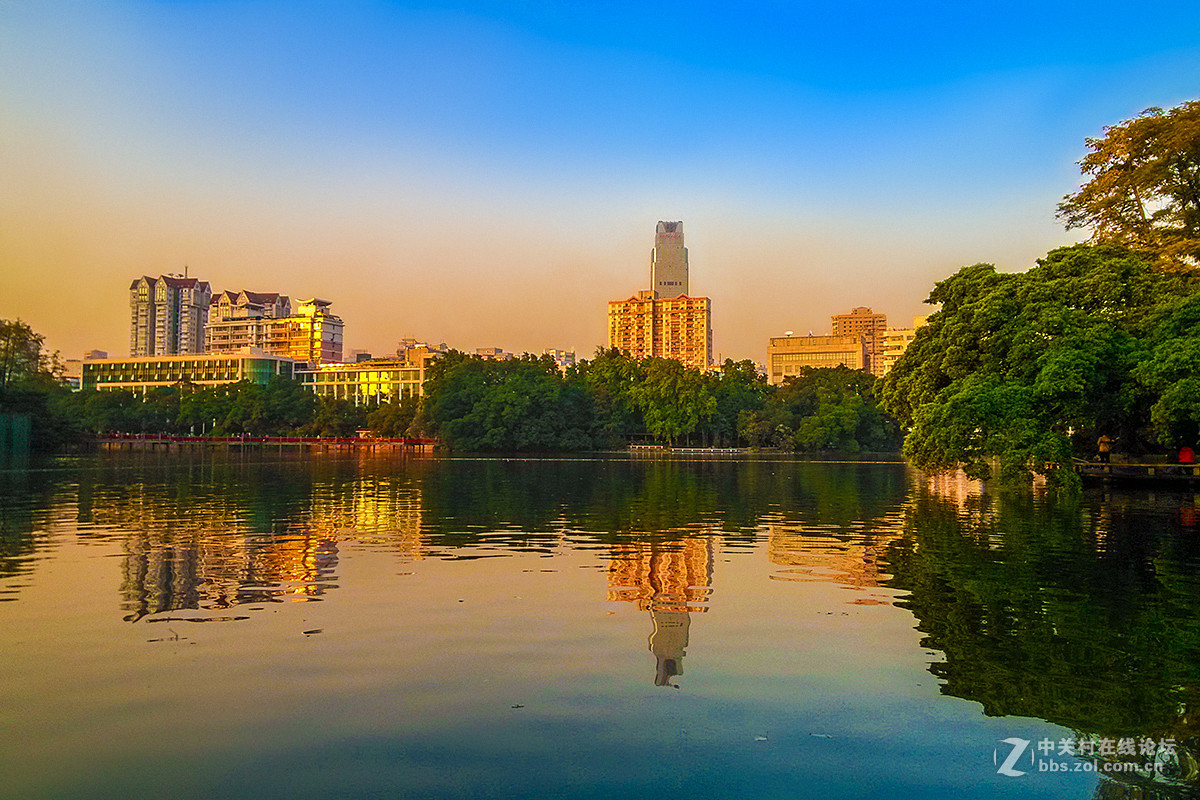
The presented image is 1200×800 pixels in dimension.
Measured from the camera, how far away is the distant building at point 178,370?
A: 19012 centimetres

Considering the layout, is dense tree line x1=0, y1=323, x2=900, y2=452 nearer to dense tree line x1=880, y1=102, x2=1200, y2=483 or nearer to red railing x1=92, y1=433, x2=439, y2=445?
red railing x1=92, y1=433, x2=439, y2=445

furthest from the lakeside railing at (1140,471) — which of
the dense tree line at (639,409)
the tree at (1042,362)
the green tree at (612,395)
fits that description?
the green tree at (612,395)

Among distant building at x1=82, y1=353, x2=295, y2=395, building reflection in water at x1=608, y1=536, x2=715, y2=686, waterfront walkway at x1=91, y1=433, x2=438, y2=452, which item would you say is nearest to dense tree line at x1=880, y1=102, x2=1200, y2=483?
building reflection in water at x1=608, y1=536, x2=715, y2=686

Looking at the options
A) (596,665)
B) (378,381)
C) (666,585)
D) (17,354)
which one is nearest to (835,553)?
(666,585)

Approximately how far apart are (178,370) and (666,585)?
19993 centimetres

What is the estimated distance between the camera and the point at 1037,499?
3319cm

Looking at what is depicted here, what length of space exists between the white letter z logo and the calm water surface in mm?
33

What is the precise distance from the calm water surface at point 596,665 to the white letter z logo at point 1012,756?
0.03 metres

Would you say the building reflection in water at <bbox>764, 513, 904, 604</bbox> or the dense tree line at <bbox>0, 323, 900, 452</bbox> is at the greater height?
the dense tree line at <bbox>0, 323, 900, 452</bbox>

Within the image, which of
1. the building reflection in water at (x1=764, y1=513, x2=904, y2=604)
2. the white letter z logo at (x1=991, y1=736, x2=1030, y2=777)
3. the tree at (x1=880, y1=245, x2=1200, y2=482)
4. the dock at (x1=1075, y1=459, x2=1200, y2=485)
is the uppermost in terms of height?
Result: the tree at (x1=880, y1=245, x2=1200, y2=482)

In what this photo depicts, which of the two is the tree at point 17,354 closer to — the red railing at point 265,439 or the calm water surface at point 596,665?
the red railing at point 265,439

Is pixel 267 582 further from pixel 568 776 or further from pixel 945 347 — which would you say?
pixel 945 347

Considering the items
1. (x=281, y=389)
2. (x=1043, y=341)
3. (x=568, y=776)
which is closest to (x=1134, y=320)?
(x=1043, y=341)

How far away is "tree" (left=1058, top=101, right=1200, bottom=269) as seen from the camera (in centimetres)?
3731
